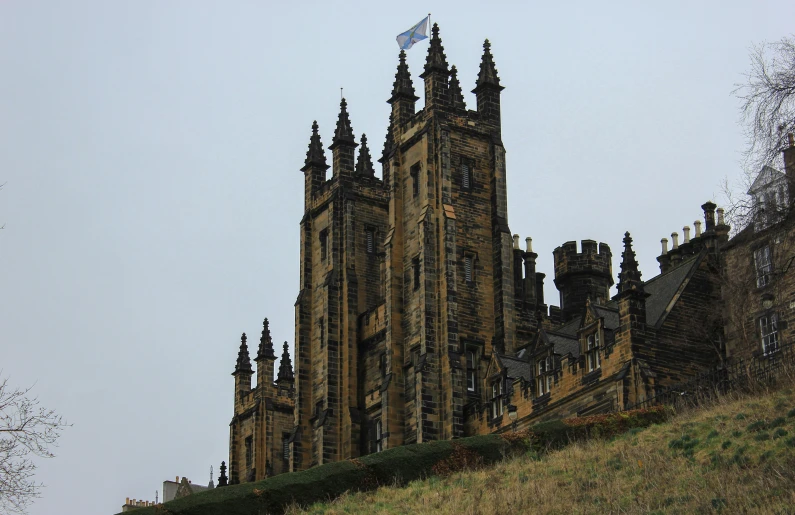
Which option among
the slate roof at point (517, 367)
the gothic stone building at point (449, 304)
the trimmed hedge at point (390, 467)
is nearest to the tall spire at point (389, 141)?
the gothic stone building at point (449, 304)

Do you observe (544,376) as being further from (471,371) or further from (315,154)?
(315,154)

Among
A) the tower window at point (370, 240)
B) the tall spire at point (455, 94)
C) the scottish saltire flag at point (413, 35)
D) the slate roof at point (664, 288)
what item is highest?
the scottish saltire flag at point (413, 35)

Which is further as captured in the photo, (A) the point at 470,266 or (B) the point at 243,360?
(B) the point at 243,360

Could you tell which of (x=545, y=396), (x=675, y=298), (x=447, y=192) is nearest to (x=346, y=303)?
(x=447, y=192)

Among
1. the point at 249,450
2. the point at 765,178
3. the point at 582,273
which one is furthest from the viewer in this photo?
the point at 249,450

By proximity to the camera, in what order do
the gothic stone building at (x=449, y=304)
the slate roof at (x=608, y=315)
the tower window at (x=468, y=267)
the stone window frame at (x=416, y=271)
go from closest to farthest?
1. the gothic stone building at (x=449, y=304)
2. the slate roof at (x=608, y=315)
3. the tower window at (x=468, y=267)
4. the stone window frame at (x=416, y=271)

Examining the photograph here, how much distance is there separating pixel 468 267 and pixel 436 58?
10.1 m

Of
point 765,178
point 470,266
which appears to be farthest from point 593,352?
point 765,178

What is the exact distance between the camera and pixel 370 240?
8138 cm

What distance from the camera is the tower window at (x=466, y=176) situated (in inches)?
2894

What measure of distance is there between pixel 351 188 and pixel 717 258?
25.3 m

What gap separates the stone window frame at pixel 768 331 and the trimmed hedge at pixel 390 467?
6304 millimetres

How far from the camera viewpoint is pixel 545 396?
63.5m

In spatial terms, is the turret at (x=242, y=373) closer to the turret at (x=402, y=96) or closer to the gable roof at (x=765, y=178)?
the turret at (x=402, y=96)
